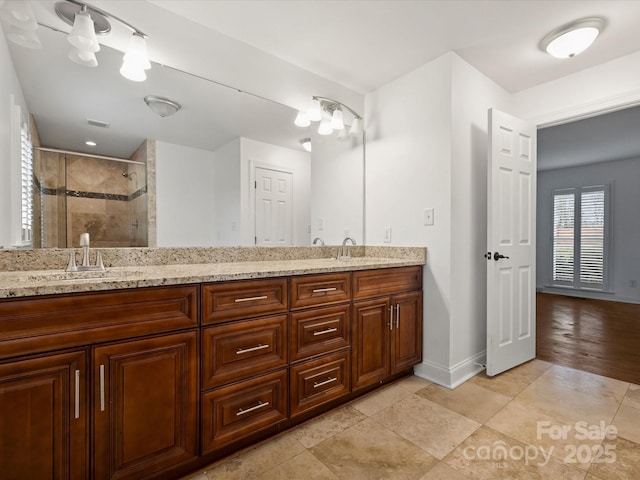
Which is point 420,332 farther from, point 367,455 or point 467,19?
point 467,19

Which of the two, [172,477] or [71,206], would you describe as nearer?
[172,477]

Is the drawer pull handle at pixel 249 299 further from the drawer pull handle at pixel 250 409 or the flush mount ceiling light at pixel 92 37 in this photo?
the flush mount ceiling light at pixel 92 37

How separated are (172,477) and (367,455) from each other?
89 cm

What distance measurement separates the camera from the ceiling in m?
1.81

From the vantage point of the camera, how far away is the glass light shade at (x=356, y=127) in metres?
2.75

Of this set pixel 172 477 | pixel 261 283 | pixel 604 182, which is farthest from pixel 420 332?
pixel 604 182

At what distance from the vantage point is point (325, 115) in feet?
8.48

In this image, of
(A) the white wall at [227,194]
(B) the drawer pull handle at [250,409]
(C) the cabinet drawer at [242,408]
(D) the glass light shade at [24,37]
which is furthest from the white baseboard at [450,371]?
(D) the glass light shade at [24,37]

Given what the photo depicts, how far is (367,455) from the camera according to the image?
1540mm

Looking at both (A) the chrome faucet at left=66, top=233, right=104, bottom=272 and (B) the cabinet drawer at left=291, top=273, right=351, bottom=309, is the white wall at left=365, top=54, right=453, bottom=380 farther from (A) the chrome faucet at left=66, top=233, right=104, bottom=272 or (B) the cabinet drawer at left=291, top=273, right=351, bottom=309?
(A) the chrome faucet at left=66, top=233, right=104, bottom=272

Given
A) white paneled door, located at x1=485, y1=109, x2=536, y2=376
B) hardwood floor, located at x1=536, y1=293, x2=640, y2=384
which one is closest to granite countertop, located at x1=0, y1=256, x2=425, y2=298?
white paneled door, located at x1=485, y1=109, x2=536, y2=376

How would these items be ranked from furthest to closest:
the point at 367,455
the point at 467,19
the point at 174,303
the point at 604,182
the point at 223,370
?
Result: the point at 604,182 < the point at 467,19 < the point at 367,455 < the point at 223,370 < the point at 174,303

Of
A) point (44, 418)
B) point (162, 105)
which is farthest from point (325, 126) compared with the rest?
point (44, 418)

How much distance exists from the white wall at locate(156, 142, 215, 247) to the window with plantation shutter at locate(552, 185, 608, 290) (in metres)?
6.77
